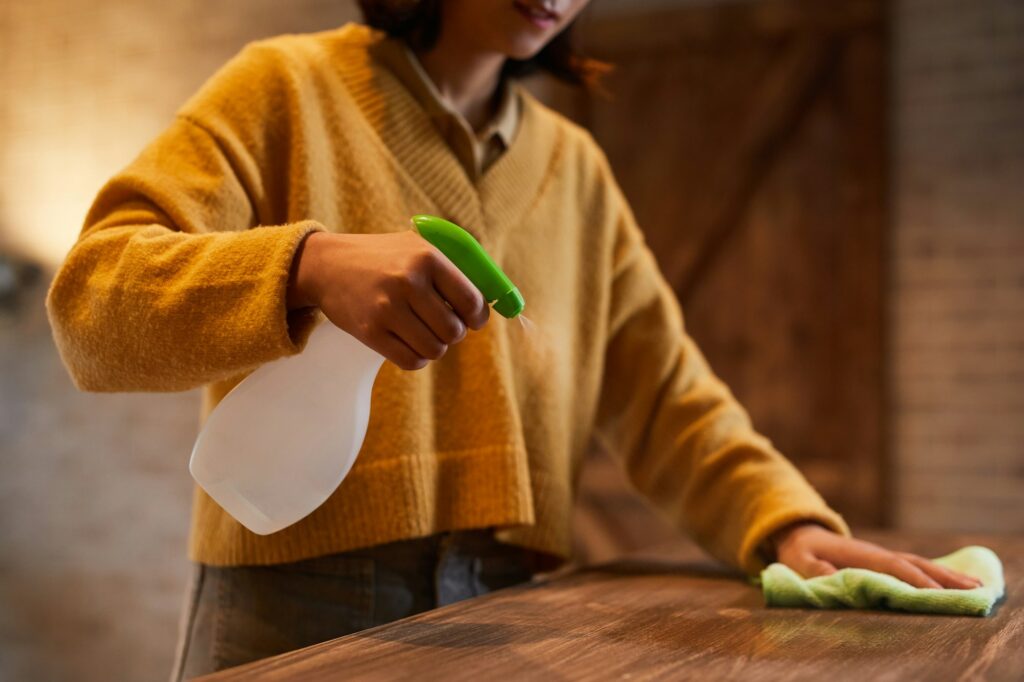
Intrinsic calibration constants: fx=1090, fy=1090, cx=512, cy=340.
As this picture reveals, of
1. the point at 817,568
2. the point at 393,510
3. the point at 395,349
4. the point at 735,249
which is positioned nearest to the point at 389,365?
the point at 393,510

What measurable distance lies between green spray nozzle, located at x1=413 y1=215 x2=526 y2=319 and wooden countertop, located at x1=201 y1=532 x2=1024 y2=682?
227mm

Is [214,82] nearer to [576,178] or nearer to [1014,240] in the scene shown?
[576,178]

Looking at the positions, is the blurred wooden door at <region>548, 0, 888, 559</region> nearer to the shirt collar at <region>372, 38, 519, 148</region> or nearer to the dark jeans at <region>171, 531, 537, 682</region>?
the shirt collar at <region>372, 38, 519, 148</region>

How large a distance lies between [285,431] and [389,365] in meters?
0.25

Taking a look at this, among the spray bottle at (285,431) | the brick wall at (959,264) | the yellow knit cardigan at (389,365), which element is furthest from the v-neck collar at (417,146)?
the brick wall at (959,264)

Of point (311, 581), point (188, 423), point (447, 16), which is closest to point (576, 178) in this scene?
point (447, 16)

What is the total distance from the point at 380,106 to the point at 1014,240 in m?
2.33

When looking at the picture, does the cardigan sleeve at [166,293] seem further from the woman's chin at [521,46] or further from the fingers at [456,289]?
the woman's chin at [521,46]

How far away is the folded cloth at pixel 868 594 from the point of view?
0.91m

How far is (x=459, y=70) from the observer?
1.17 m

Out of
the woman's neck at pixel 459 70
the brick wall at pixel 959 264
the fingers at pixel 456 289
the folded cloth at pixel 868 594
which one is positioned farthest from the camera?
the brick wall at pixel 959 264

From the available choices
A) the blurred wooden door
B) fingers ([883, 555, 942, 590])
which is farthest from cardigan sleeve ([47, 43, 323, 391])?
the blurred wooden door

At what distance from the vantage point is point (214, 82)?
1023 mm

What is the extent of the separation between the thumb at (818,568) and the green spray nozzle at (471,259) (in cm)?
50
